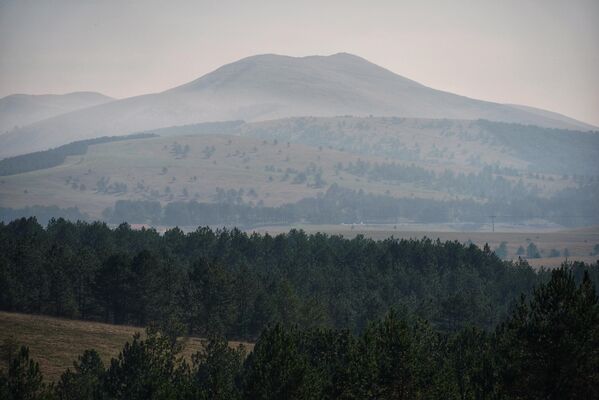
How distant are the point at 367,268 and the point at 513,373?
94108 millimetres

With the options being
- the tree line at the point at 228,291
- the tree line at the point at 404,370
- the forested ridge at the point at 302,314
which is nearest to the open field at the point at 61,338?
the forested ridge at the point at 302,314

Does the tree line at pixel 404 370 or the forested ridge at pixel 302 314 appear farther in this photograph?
the forested ridge at pixel 302 314

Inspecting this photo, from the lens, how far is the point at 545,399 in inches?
1984

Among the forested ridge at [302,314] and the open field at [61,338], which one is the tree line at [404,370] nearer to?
the forested ridge at [302,314]

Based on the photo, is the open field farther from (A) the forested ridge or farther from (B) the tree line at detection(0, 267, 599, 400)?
(B) the tree line at detection(0, 267, 599, 400)

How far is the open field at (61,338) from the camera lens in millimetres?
88625

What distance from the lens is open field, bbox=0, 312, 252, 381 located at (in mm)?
88625

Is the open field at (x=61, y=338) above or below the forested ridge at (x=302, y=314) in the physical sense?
below

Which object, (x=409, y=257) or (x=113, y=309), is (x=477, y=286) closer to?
(x=409, y=257)

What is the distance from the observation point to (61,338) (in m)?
97.9

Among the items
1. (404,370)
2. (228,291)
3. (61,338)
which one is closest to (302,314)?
(228,291)

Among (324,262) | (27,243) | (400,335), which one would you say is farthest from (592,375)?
(324,262)

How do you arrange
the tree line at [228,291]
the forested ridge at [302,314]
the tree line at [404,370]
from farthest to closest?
the tree line at [228,291] → the forested ridge at [302,314] → the tree line at [404,370]

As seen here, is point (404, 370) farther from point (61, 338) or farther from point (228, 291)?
point (228, 291)
